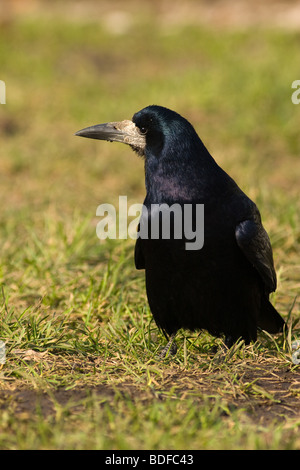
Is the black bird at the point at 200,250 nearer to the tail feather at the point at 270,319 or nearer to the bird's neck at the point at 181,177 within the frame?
the bird's neck at the point at 181,177

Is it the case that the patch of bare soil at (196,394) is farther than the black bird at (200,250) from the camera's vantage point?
No

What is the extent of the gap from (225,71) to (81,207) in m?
3.94

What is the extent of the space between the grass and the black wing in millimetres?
315

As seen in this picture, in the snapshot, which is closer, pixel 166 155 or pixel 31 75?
pixel 166 155

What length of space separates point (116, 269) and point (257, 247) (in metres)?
1.22

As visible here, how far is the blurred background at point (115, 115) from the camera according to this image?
516 cm

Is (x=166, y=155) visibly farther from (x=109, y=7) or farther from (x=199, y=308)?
(x=109, y=7)

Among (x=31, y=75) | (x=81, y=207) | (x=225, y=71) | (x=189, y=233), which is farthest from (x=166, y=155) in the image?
(x=31, y=75)

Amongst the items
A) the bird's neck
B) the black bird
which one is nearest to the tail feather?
the black bird

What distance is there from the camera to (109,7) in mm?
19062

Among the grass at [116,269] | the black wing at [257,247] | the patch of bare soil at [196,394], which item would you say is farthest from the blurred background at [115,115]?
the patch of bare soil at [196,394]

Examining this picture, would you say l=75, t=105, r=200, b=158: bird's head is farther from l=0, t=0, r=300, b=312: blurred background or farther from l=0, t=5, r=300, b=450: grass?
l=0, t=0, r=300, b=312: blurred background

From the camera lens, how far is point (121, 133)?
367cm

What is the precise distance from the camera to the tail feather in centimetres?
374
